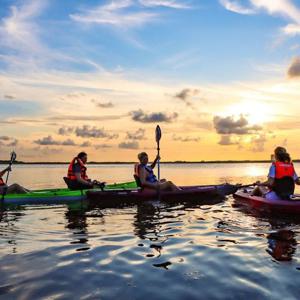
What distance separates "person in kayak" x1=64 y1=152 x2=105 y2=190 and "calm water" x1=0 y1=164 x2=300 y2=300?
460 centimetres

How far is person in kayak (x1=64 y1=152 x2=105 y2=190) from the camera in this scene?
53.6ft

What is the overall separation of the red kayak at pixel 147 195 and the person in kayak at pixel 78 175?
0.68 meters

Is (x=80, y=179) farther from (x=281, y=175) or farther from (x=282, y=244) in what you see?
(x=282, y=244)

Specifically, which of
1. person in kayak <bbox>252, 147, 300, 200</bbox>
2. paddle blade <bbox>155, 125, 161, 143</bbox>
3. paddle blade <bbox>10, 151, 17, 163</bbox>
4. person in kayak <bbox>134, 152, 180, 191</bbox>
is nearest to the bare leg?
paddle blade <bbox>10, 151, 17, 163</bbox>

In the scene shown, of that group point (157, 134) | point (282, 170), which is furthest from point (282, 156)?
point (157, 134)

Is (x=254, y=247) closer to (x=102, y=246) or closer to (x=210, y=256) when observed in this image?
(x=210, y=256)

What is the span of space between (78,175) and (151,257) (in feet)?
33.4

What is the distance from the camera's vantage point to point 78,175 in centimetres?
1655

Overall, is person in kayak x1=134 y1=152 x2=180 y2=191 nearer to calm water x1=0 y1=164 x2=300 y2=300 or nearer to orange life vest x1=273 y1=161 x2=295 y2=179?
calm water x1=0 y1=164 x2=300 y2=300

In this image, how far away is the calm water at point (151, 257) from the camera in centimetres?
519

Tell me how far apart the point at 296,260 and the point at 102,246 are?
372cm

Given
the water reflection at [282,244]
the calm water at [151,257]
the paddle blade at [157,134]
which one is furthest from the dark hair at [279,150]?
the paddle blade at [157,134]

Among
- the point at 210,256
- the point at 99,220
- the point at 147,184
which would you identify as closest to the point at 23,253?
the point at 210,256

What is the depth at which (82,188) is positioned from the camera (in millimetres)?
16781
